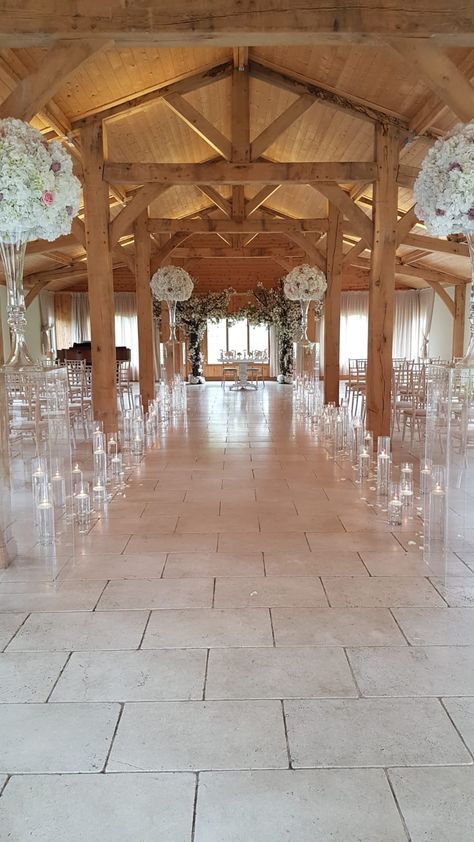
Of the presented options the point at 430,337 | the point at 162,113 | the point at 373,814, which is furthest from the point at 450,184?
the point at 430,337

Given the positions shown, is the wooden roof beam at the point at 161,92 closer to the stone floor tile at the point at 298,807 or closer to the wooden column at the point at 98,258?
the wooden column at the point at 98,258

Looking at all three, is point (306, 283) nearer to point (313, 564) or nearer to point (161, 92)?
point (161, 92)

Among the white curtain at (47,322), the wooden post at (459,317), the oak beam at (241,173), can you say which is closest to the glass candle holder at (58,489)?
the oak beam at (241,173)

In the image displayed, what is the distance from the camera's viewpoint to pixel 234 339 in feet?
63.6

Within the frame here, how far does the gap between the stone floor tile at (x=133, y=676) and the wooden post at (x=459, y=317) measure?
12.9 meters

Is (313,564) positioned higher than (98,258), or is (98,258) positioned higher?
(98,258)

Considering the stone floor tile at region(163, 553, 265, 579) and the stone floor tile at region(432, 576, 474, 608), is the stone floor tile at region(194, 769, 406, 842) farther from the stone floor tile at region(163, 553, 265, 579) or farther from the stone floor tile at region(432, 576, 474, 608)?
the stone floor tile at region(163, 553, 265, 579)

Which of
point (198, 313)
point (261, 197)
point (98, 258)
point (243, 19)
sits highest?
point (261, 197)

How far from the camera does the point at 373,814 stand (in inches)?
70.5

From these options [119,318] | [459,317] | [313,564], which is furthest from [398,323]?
[313,564]

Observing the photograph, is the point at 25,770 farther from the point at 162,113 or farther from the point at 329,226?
the point at 329,226

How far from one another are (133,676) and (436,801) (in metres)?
1.19

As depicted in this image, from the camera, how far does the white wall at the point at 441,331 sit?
1627cm

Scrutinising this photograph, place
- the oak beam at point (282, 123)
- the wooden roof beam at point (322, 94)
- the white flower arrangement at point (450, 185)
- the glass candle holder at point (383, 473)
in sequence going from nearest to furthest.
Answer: the white flower arrangement at point (450, 185)
the glass candle holder at point (383, 473)
the wooden roof beam at point (322, 94)
the oak beam at point (282, 123)
